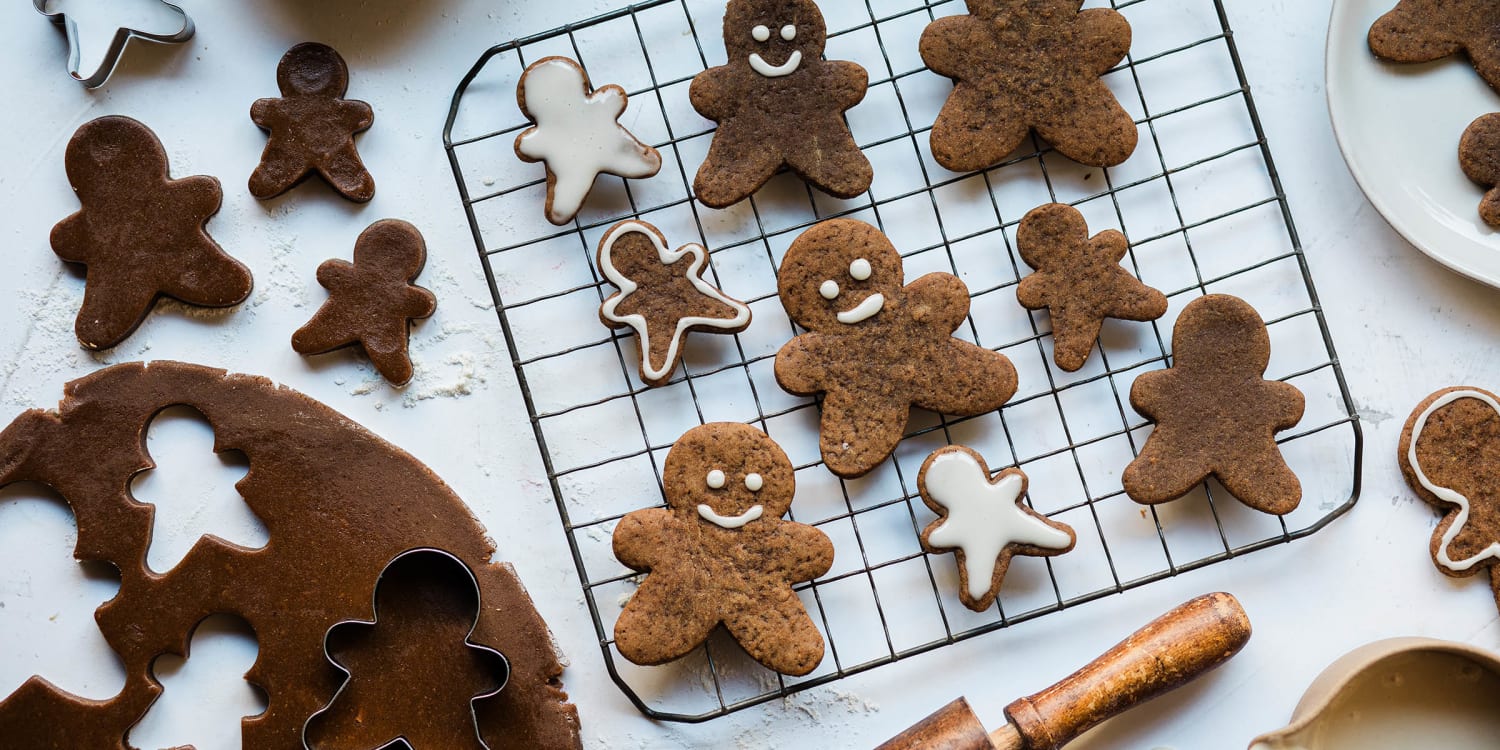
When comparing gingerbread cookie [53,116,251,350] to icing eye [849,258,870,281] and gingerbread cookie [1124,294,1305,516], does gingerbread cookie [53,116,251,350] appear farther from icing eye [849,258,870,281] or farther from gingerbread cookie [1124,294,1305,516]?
gingerbread cookie [1124,294,1305,516]

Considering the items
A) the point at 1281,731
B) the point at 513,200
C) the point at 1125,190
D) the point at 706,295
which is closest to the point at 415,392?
the point at 513,200

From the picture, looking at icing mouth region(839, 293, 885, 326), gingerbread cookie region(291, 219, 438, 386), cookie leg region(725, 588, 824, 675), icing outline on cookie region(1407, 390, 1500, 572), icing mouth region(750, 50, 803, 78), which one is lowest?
icing outline on cookie region(1407, 390, 1500, 572)

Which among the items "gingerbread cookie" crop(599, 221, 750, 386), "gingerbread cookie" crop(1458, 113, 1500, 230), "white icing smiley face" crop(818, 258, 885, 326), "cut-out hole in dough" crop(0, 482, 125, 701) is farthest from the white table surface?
A: "white icing smiley face" crop(818, 258, 885, 326)

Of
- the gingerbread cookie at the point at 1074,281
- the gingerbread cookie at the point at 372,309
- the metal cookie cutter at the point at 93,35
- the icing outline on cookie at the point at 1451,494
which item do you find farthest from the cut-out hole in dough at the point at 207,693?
the icing outline on cookie at the point at 1451,494

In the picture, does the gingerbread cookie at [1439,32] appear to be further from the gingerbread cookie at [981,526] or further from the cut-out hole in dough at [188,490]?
the cut-out hole in dough at [188,490]

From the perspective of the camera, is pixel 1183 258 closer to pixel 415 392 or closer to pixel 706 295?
pixel 706 295

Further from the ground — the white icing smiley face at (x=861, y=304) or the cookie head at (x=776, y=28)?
the cookie head at (x=776, y=28)
